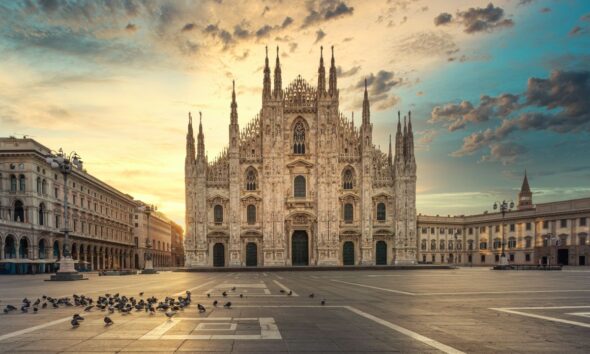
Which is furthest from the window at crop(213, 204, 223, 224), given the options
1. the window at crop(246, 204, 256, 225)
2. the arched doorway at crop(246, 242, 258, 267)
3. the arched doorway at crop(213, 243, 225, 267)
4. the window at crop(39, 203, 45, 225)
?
the window at crop(39, 203, 45, 225)

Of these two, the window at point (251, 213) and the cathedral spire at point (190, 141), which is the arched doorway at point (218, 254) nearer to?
the window at point (251, 213)

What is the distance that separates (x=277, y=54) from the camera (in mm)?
64875

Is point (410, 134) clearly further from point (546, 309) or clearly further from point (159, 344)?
point (159, 344)

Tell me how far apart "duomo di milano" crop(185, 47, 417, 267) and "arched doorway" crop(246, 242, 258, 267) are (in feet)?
0.44

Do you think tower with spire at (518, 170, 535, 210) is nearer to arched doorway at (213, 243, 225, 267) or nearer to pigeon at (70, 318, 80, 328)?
arched doorway at (213, 243, 225, 267)

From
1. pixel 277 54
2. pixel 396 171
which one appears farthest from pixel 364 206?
pixel 277 54

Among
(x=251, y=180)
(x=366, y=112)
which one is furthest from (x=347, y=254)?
(x=366, y=112)

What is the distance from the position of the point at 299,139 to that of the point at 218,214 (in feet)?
49.3

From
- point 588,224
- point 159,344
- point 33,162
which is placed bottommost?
point 588,224

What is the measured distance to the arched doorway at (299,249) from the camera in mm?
64188

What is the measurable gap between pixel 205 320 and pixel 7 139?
56380mm

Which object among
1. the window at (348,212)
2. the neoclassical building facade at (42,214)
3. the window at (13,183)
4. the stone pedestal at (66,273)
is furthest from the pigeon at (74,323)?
the window at (348,212)

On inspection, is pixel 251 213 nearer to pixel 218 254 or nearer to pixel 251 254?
pixel 251 254

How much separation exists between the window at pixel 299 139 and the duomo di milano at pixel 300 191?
0.14 metres
